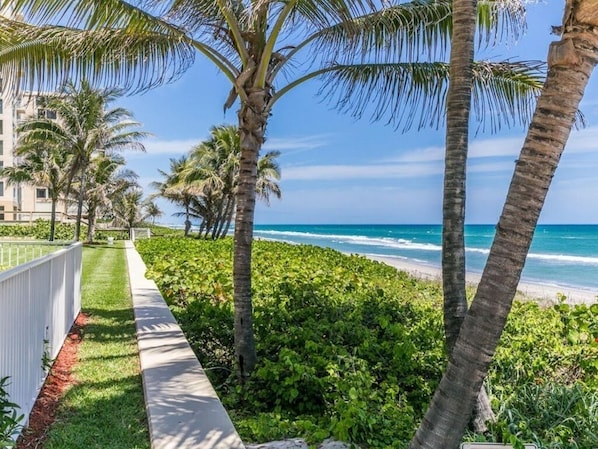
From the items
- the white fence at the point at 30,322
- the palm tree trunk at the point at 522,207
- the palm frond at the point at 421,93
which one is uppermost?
the palm frond at the point at 421,93

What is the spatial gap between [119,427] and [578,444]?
11.4 feet

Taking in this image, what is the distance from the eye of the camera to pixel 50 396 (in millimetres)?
4832

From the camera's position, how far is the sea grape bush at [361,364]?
385cm

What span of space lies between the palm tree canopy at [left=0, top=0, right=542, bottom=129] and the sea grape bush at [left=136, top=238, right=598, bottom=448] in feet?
8.05

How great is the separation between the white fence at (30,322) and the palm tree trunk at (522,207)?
2713mm

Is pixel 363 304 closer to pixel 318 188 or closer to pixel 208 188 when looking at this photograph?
pixel 208 188

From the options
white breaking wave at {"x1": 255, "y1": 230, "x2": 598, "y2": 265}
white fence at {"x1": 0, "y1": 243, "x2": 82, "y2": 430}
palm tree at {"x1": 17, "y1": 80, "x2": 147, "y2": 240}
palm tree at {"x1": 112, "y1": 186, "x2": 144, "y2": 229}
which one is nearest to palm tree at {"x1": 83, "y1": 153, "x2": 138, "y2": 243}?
palm tree at {"x1": 17, "y1": 80, "x2": 147, "y2": 240}

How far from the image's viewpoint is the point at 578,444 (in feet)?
12.6

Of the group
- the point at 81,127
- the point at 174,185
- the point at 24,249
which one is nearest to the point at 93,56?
the point at 24,249

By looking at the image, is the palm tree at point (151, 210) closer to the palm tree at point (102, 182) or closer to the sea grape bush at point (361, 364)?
the palm tree at point (102, 182)

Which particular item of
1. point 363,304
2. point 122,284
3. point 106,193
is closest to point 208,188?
point 106,193

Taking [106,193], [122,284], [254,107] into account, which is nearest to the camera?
[254,107]

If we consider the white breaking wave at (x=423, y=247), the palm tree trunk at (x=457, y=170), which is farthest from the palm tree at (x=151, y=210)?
the palm tree trunk at (x=457, y=170)

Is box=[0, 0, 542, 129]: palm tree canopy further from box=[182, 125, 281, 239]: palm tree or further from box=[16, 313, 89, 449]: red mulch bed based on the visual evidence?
box=[182, 125, 281, 239]: palm tree
